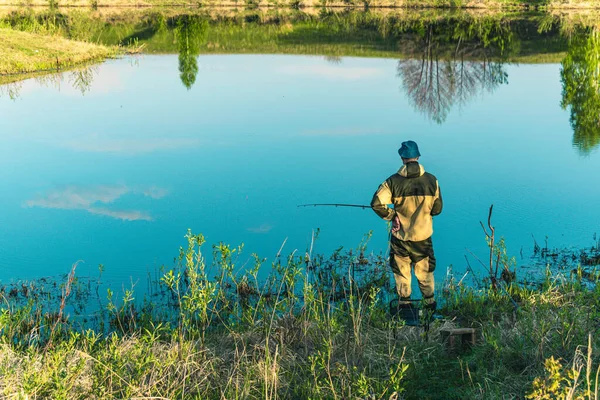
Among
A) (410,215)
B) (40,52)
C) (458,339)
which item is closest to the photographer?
(458,339)

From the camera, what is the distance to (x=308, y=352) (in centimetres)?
686

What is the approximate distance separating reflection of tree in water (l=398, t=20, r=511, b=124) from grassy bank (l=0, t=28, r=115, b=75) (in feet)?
47.3

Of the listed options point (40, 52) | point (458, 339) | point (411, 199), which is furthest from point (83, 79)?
point (458, 339)

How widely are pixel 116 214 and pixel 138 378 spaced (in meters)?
7.38

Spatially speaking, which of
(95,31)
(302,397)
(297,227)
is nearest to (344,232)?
(297,227)

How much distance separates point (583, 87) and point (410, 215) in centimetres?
2012

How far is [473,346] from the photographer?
6.96 metres

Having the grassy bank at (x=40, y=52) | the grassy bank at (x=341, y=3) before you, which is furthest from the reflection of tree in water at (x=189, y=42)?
the grassy bank at (x=341, y=3)

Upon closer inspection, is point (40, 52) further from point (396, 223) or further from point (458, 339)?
point (458, 339)

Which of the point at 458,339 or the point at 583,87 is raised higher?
the point at 583,87

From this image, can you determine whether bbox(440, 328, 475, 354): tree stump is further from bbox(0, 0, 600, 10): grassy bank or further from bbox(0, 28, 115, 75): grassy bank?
bbox(0, 0, 600, 10): grassy bank

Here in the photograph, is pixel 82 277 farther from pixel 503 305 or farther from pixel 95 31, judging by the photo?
pixel 95 31

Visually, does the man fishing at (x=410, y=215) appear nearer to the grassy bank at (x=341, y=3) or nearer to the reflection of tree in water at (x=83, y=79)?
the reflection of tree in water at (x=83, y=79)

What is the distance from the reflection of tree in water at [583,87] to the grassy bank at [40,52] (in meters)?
20.7
